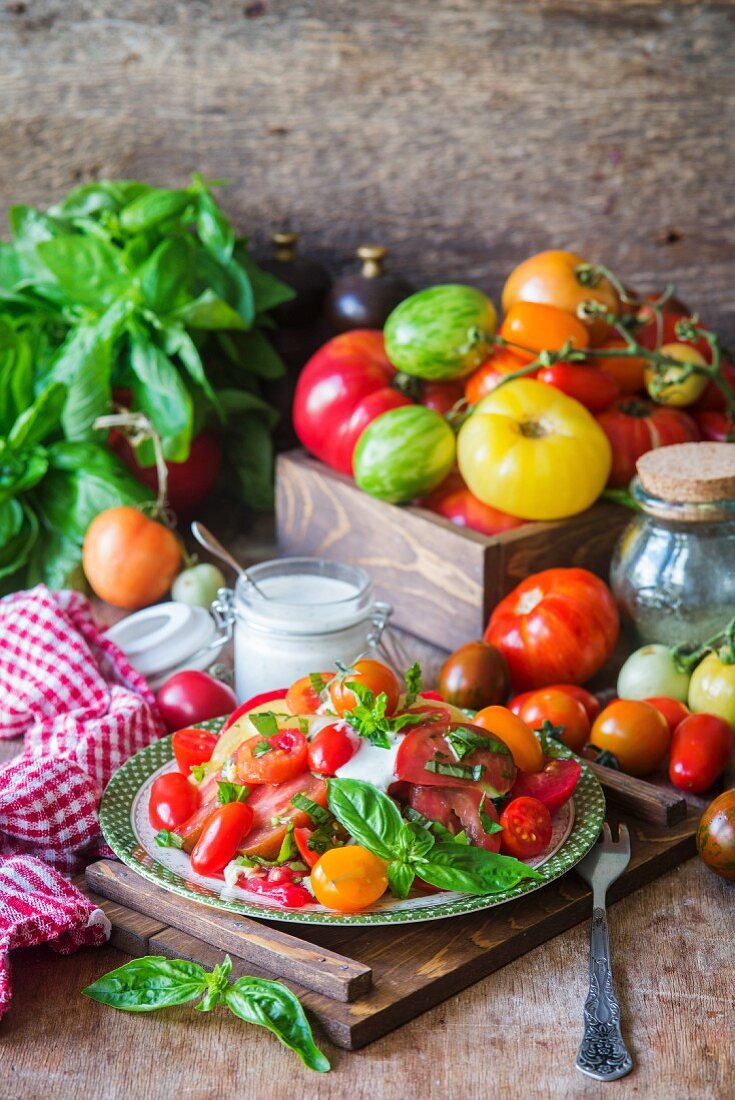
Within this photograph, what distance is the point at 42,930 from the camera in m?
0.90

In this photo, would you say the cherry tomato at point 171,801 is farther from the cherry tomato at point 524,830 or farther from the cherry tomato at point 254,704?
the cherry tomato at point 524,830

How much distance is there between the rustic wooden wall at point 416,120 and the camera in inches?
74.0

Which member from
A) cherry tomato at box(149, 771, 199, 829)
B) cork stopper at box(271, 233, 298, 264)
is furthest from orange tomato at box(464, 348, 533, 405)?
cherry tomato at box(149, 771, 199, 829)

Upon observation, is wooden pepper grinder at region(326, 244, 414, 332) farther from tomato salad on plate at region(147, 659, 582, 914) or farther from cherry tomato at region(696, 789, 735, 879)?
cherry tomato at region(696, 789, 735, 879)

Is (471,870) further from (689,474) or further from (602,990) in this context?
(689,474)

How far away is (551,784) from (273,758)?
0.74 ft

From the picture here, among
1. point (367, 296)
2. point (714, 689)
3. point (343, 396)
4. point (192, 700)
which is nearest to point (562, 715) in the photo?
point (714, 689)

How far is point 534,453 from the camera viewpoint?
1408 millimetres

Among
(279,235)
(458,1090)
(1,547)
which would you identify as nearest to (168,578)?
(1,547)

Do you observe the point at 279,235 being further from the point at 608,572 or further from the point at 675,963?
the point at 675,963

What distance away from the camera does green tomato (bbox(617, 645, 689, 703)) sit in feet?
4.14

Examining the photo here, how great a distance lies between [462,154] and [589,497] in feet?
2.46

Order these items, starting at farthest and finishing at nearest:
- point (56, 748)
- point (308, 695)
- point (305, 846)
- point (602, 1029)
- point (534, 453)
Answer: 1. point (534, 453)
2. point (56, 748)
3. point (308, 695)
4. point (305, 846)
5. point (602, 1029)

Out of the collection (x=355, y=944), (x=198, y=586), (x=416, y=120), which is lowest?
(x=198, y=586)
